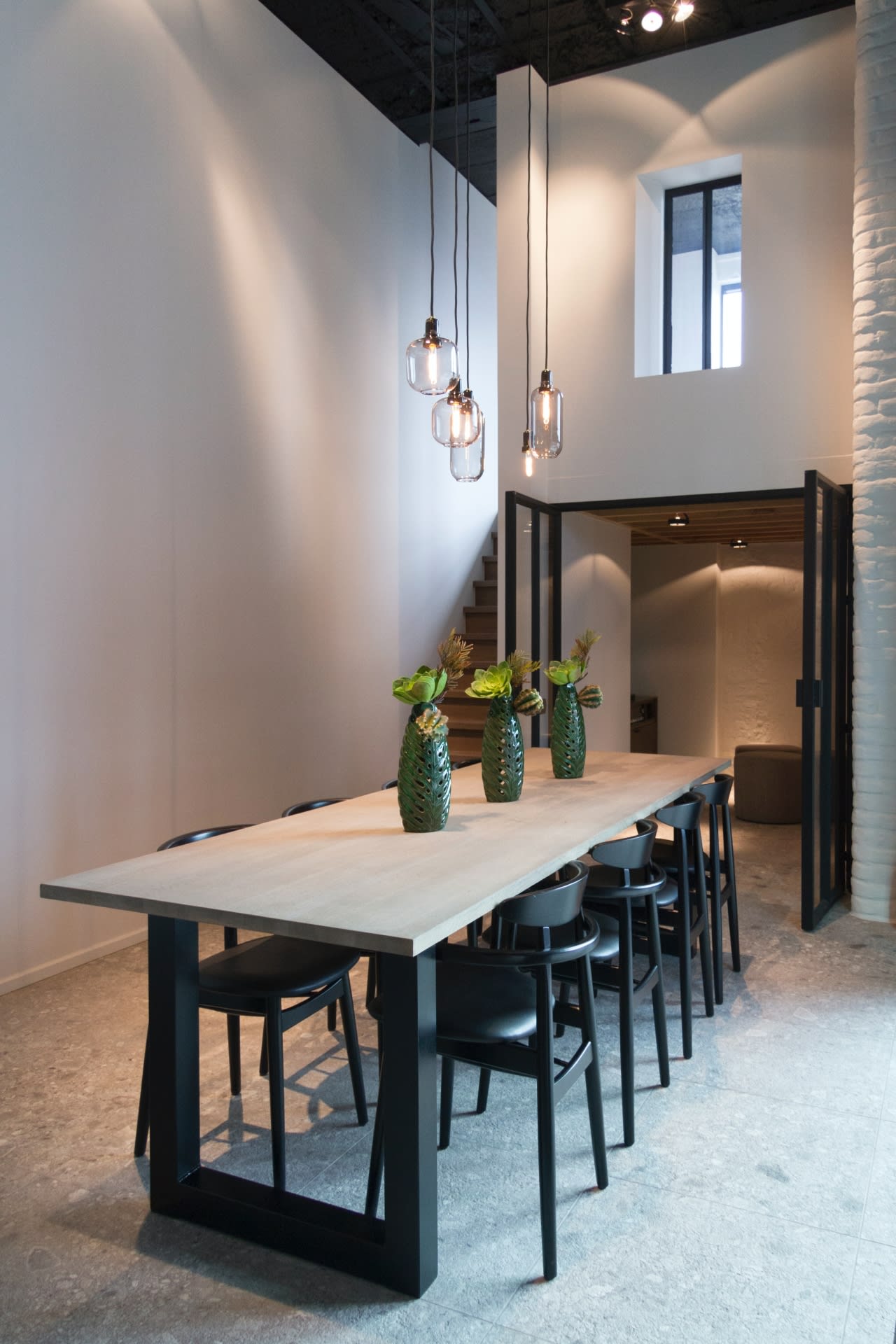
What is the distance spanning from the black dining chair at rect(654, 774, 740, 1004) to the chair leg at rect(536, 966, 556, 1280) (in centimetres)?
144

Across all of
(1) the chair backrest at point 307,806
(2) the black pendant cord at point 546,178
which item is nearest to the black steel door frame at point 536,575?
(2) the black pendant cord at point 546,178

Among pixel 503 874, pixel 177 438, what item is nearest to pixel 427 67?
pixel 177 438

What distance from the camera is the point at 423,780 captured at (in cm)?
279

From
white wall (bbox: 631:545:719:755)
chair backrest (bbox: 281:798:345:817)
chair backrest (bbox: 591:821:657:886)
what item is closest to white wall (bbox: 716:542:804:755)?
white wall (bbox: 631:545:719:755)

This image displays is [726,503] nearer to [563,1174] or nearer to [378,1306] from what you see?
[563,1174]

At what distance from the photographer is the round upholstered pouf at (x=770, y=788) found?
713 cm

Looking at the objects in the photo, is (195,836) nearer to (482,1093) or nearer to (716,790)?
(482,1093)

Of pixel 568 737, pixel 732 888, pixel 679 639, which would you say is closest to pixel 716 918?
pixel 732 888

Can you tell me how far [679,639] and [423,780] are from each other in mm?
7980

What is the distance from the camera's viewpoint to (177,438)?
15.4 feet

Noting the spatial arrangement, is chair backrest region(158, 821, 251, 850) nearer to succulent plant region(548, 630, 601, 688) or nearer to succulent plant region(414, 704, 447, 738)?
succulent plant region(414, 704, 447, 738)

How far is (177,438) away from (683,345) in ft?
12.2

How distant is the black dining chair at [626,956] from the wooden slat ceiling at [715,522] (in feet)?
10.5

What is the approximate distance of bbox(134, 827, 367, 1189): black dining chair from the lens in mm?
2393
